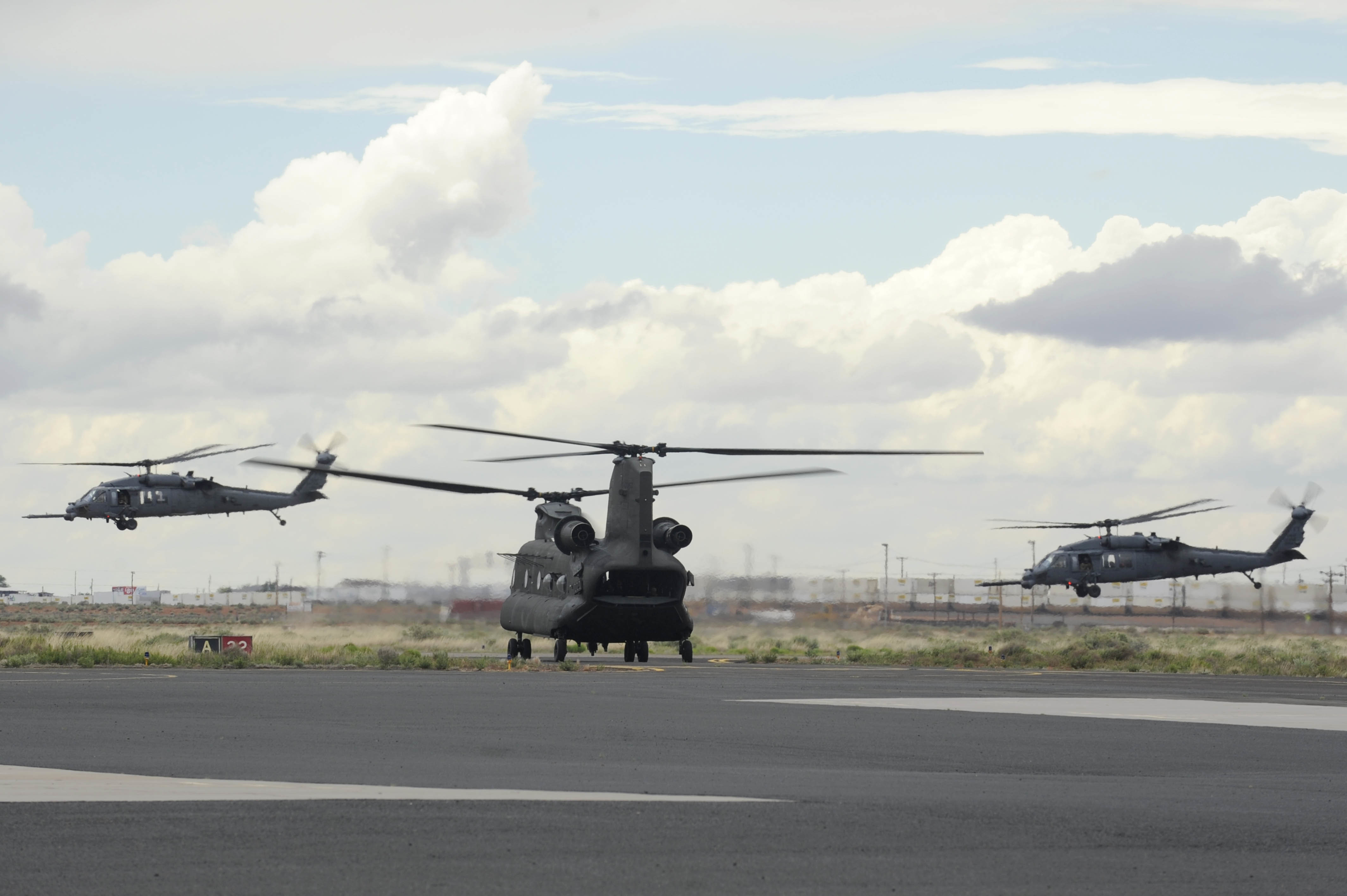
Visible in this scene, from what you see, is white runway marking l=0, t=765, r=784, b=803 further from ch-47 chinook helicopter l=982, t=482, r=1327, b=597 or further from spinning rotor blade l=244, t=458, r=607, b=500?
ch-47 chinook helicopter l=982, t=482, r=1327, b=597

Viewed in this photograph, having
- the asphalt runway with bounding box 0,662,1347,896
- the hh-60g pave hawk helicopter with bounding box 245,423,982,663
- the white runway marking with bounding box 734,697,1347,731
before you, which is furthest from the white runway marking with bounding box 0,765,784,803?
the hh-60g pave hawk helicopter with bounding box 245,423,982,663

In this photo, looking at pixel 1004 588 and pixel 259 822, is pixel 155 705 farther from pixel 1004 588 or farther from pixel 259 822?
pixel 1004 588

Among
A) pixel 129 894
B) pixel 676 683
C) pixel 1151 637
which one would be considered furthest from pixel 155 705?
pixel 1151 637

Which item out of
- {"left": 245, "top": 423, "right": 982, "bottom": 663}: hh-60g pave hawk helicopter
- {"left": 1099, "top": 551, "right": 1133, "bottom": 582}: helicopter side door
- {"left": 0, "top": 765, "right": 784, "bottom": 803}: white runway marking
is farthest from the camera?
{"left": 1099, "top": 551, "right": 1133, "bottom": 582}: helicopter side door

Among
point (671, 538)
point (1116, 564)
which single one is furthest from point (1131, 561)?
point (671, 538)

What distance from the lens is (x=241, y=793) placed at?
12438mm

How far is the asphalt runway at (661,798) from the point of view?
30.2ft

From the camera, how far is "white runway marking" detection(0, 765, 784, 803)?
1208 cm

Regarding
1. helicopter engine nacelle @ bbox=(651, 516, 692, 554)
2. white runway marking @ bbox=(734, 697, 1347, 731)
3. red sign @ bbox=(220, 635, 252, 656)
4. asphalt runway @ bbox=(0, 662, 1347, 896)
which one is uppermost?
helicopter engine nacelle @ bbox=(651, 516, 692, 554)

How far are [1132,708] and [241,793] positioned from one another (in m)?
17.5

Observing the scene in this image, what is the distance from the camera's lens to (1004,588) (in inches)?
5512

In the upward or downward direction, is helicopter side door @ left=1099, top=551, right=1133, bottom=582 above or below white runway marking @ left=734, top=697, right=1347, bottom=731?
above

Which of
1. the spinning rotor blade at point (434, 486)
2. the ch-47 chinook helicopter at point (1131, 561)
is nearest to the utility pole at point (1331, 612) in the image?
the ch-47 chinook helicopter at point (1131, 561)

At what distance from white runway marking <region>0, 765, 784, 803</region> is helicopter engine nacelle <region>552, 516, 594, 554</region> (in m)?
26.6
